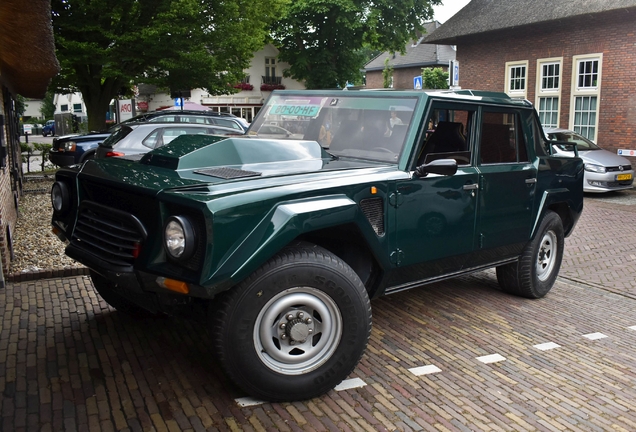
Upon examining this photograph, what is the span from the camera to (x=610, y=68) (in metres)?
18.9

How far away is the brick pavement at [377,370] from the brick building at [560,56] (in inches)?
582

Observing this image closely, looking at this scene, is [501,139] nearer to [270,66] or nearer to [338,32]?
[338,32]

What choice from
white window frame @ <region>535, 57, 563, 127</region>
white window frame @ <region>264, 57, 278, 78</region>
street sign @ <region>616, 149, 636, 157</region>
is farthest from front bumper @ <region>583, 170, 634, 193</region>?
white window frame @ <region>264, 57, 278, 78</region>

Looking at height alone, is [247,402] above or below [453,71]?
below

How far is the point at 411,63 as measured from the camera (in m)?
51.0

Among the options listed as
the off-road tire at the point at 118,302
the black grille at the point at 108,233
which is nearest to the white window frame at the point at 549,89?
the off-road tire at the point at 118,302

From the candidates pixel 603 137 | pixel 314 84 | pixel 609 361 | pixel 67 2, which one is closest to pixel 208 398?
pixel 609 361

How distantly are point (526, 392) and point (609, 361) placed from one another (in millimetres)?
1095

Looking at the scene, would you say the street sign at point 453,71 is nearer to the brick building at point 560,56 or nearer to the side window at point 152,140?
the brick building at point 560,56

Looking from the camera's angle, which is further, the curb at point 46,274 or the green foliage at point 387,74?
the green foliage at point 387,74

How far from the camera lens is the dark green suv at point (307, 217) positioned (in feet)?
11.1

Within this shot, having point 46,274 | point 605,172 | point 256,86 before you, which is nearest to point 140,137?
point 46,274

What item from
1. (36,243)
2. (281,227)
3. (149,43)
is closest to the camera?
(281,227)

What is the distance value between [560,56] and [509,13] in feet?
8.62
